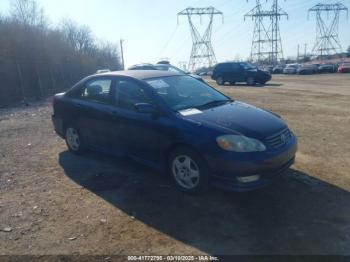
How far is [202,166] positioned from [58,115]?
3660mm

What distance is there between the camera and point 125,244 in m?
3.32

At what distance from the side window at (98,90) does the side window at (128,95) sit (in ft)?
0.77

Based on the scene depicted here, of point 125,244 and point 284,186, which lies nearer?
point 125,244

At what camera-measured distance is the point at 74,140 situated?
20.3ft

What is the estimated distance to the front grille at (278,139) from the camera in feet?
13.3

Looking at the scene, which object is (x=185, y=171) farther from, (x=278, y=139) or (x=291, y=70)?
→ (x=291, y=70)

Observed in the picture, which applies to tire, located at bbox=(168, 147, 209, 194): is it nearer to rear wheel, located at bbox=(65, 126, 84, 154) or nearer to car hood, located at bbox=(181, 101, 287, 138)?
car hood, located at bbox=(181, 101, 287, 138)

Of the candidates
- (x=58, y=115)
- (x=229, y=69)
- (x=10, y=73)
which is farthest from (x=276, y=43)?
(x=58, y=115)

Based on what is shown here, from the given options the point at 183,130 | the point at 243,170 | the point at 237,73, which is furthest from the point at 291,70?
the point at 243,170

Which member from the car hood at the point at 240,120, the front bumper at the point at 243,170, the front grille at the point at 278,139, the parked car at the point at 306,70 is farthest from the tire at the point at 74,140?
the parked car at the point at 306,70

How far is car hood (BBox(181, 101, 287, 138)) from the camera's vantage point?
4066mm

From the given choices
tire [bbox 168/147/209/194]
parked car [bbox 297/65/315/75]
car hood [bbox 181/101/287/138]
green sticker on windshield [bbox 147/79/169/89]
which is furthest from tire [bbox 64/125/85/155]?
parked car [bbox 297/65/315/75]

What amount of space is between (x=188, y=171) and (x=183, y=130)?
0.55 m

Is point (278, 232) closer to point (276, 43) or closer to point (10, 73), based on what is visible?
point (10, 73)
